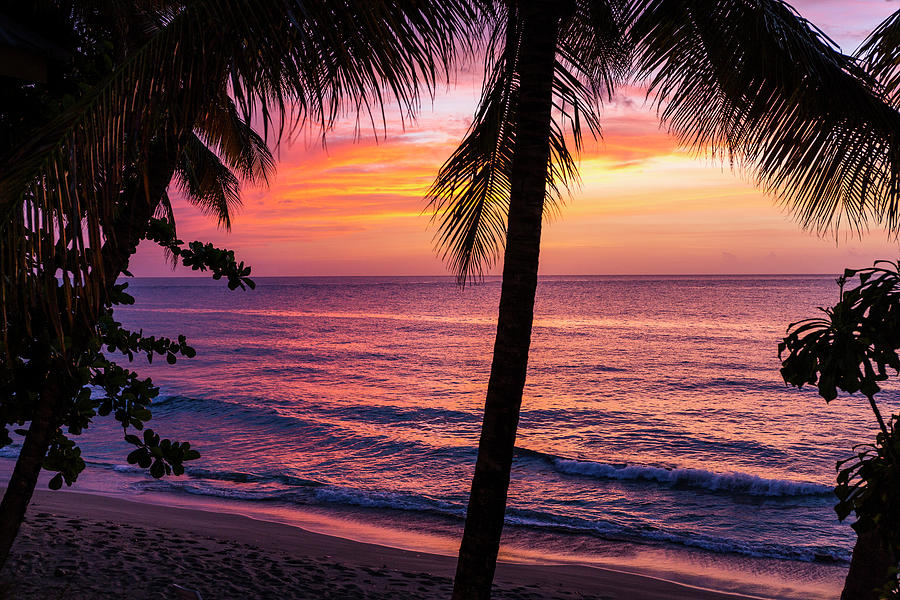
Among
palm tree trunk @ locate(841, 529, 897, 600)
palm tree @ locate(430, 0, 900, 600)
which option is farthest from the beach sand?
palm tree @ locate(430, 0, 900, 600)

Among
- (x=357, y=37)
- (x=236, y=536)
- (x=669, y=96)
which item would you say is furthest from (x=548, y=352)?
(x=357, y=37)

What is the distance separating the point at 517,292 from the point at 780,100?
2252mm

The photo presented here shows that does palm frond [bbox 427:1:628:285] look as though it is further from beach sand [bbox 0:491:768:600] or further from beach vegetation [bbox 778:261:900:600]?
beach sand [bbox 0:491:768:600]

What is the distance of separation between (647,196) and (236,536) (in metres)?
36.3

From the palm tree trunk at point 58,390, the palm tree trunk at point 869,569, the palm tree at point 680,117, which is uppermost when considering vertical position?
the palm tree at point 680,117

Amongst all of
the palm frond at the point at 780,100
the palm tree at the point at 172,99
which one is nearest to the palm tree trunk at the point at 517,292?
the palm tree at the point at 172,99

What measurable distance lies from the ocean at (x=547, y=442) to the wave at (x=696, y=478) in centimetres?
4

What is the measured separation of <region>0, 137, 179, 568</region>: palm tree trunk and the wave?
36.8ft

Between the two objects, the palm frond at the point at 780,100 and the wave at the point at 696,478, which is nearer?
the palm frond at the point at 780,100

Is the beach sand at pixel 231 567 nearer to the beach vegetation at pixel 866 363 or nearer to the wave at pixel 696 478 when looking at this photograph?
the beach vegetation at pixel 866 363

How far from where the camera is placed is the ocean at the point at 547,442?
1082cm

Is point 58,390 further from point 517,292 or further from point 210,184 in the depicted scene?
point 210,184

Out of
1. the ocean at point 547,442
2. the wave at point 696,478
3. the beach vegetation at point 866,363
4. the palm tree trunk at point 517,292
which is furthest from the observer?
the wave at point 696,478

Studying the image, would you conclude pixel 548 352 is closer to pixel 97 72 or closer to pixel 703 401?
pixel 703 401
